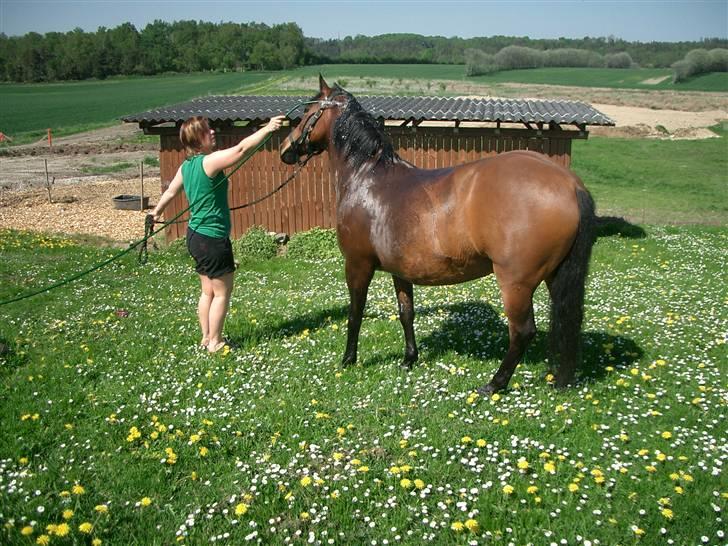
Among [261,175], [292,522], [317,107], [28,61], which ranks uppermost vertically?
[28,61]

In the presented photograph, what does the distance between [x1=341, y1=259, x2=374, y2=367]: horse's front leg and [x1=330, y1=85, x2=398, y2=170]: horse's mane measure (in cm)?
106

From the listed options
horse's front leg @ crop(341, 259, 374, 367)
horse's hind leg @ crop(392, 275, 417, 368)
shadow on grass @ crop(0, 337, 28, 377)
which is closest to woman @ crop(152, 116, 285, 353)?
horse's front leg @ crop(341, 259, 374, 367)

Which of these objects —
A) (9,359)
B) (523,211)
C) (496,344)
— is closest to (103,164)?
(9,359)

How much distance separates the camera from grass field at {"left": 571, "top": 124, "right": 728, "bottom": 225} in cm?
1825

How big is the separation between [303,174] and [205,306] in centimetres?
846

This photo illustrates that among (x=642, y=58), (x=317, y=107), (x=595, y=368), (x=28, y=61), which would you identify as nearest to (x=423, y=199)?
(x=317, y=107)

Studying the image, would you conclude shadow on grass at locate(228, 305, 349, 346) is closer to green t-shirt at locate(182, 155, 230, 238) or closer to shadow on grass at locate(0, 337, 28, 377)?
green t-shirt at locate(182, 155, 230, 238)

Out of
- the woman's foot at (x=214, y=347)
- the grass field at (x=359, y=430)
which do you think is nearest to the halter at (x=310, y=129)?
the grass field at (x=359, y=430)

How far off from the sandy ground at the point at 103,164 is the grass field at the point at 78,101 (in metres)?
4.88

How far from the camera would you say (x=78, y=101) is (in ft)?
220

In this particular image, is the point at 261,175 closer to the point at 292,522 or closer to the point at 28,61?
the point at 292,522

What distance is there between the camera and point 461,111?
49.8ft

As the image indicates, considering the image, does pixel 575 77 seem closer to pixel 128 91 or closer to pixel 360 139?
pixel 128 91

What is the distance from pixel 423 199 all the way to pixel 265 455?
2667 mm
